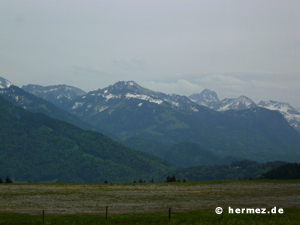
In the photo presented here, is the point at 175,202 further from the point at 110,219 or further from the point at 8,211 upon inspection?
the point at 8,211

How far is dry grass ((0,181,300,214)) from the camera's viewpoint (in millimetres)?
60344

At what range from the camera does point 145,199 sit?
71.9m

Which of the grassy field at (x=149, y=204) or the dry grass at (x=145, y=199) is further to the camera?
the dry grass at (x=145, y=199)

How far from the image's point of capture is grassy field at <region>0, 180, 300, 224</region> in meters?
47.5

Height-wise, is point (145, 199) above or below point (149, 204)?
above

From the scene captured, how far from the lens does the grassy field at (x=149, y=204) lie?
4753cm

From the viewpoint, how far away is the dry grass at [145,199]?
198ft

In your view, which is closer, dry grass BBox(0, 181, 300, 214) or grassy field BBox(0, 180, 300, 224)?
grassy field BBox(0, 180, 300, 224)

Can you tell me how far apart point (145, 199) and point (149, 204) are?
6987mm

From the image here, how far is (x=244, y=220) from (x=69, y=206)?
111 feet

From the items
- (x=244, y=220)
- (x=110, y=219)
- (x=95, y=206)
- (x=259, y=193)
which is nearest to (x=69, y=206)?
(x=95, y=206)

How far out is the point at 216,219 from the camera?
154ft

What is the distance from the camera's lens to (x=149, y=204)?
65000 millimetres

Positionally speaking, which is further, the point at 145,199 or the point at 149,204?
the point at 145,199
